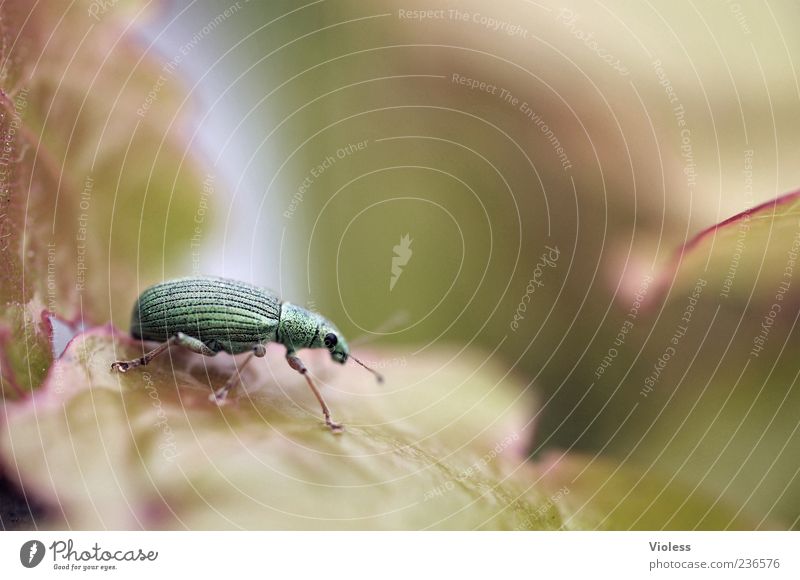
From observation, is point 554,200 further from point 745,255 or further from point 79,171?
point 79,171

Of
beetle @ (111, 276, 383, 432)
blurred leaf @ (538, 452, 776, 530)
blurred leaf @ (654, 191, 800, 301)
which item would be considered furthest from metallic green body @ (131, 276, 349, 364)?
blurred leaf @ (654, 191, 800, 301)

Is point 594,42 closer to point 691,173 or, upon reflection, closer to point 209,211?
point 691,173

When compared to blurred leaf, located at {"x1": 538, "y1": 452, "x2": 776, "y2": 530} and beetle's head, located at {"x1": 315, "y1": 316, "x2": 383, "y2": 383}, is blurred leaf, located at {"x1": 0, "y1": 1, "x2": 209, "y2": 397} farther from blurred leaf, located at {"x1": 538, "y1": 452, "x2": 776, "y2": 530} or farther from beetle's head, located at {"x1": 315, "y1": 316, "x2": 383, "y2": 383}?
blurred leaf, located at {"x1": 538, "y1": 452, "x2": 776, "y2": 530}

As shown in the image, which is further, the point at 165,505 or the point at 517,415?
the point at 517,415

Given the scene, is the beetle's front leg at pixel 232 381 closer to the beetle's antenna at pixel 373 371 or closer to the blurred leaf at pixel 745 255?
the beetle's antenna at pixel 373 371

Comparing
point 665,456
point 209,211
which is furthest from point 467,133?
point 665,456
